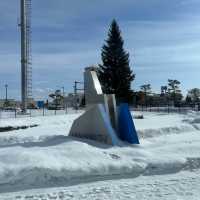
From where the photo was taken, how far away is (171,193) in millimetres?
9023

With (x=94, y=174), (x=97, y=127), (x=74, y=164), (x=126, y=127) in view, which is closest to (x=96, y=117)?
(x=97, y=127)

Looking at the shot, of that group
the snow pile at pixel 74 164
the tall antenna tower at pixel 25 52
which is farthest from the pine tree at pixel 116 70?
the snow pile at pixel 74 164

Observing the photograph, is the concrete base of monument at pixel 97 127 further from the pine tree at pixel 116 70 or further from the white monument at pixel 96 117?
the pine tree at pixel 116 70

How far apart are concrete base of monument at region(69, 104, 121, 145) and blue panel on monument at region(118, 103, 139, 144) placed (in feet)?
2.11

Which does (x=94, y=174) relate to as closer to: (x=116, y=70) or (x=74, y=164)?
(x=74, y=164)

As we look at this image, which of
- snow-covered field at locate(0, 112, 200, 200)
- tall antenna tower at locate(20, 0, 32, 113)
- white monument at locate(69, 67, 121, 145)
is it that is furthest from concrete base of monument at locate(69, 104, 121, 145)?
tall antenna tower at locate(20, 0, 32, 113)

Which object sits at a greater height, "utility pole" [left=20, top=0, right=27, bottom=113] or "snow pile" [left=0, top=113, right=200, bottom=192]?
"utility pole" [left=20, top=0, right=27, bottom=113]

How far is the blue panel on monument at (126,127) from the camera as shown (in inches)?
649

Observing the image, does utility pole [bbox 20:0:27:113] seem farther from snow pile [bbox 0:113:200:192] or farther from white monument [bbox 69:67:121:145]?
snow pile [bbox 0:113:200:192]

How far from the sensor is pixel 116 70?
60.6 m

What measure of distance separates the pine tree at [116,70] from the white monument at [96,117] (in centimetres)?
4064

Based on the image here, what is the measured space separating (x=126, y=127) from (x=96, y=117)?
131cm

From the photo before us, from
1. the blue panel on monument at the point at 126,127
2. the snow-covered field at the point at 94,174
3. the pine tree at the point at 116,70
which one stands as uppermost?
the pine tree at the point at 116,70

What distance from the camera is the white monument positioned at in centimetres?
1600
